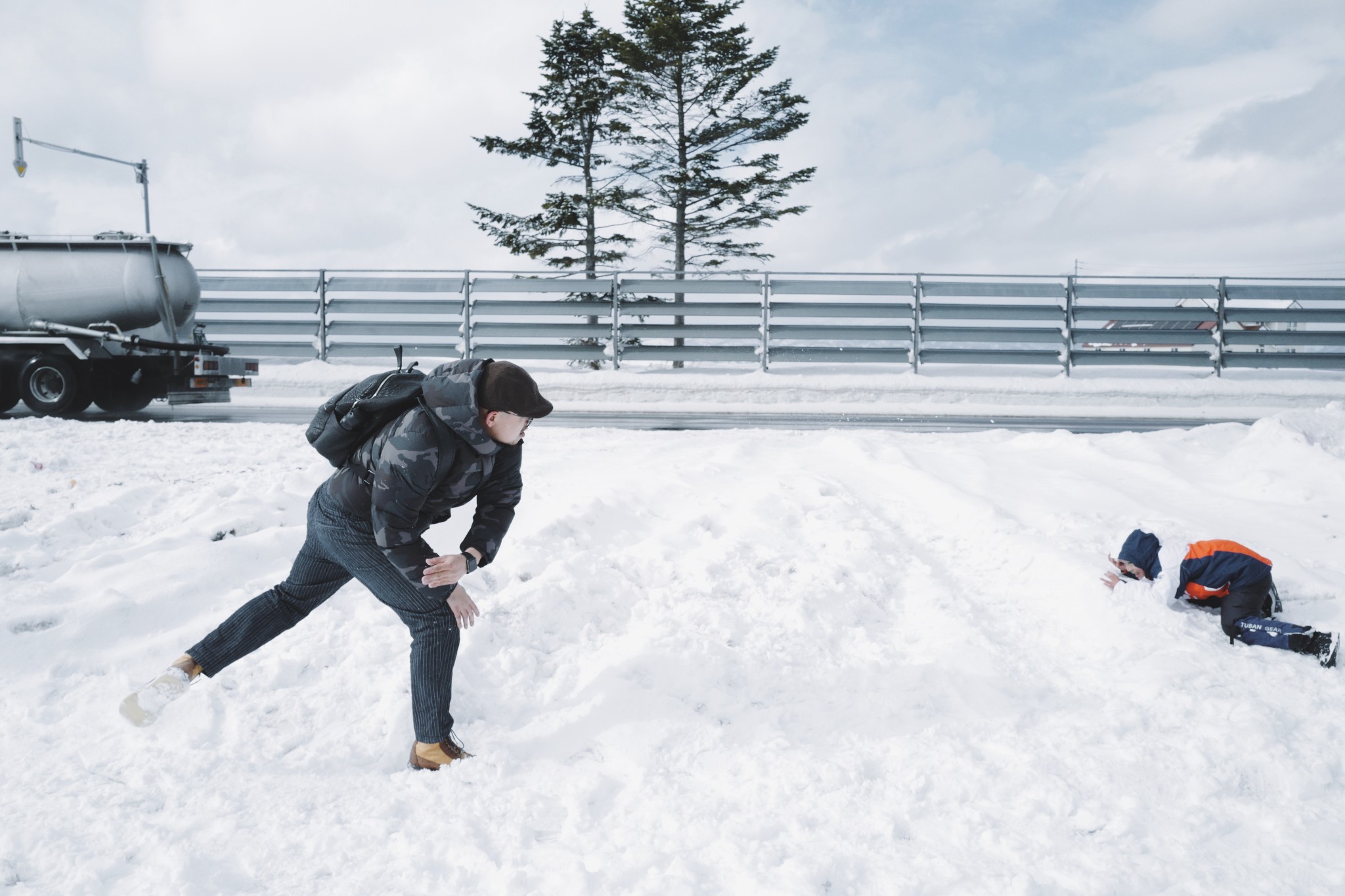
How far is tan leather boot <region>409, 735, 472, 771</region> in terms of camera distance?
298 centimetres

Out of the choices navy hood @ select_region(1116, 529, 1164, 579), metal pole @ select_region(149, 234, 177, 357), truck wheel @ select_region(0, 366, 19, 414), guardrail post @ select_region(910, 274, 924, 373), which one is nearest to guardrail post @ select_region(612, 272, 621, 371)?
guardrail post @ select_region(910, 274, 924, 373)

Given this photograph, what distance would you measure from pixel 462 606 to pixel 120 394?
485 inches

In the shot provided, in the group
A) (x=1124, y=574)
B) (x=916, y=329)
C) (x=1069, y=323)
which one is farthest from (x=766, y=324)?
(x=1124, y=574)

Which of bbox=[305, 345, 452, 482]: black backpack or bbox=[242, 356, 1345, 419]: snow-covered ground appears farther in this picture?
bbox=[242, 356, 1345, 419]: snow-covered ground

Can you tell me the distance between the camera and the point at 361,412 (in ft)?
8.97

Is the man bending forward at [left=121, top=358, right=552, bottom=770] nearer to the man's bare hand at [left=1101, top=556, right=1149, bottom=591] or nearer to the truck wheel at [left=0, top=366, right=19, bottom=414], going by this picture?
the man's bare hand at [left=1101, top=556, right=1149, bottom=591]

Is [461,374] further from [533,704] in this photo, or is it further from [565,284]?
[565,284]

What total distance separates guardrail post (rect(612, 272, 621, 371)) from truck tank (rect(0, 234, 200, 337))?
28.3 ft

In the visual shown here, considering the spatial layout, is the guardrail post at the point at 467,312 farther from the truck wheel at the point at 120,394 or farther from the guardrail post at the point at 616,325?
the truck wheel at the point at 120,394

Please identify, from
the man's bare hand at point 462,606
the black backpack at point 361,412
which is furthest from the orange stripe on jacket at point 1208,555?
the black backpack at point 361,412

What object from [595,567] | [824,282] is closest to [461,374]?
[595,567]

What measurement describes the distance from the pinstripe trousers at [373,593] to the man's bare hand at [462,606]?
3 cm

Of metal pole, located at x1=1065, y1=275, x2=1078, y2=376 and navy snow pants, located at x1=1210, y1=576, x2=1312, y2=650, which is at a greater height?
metal pole, located at x1=1065, y1=275, x2=1078, y2=376

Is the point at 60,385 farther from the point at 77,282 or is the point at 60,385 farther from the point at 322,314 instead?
the point at 322,314
